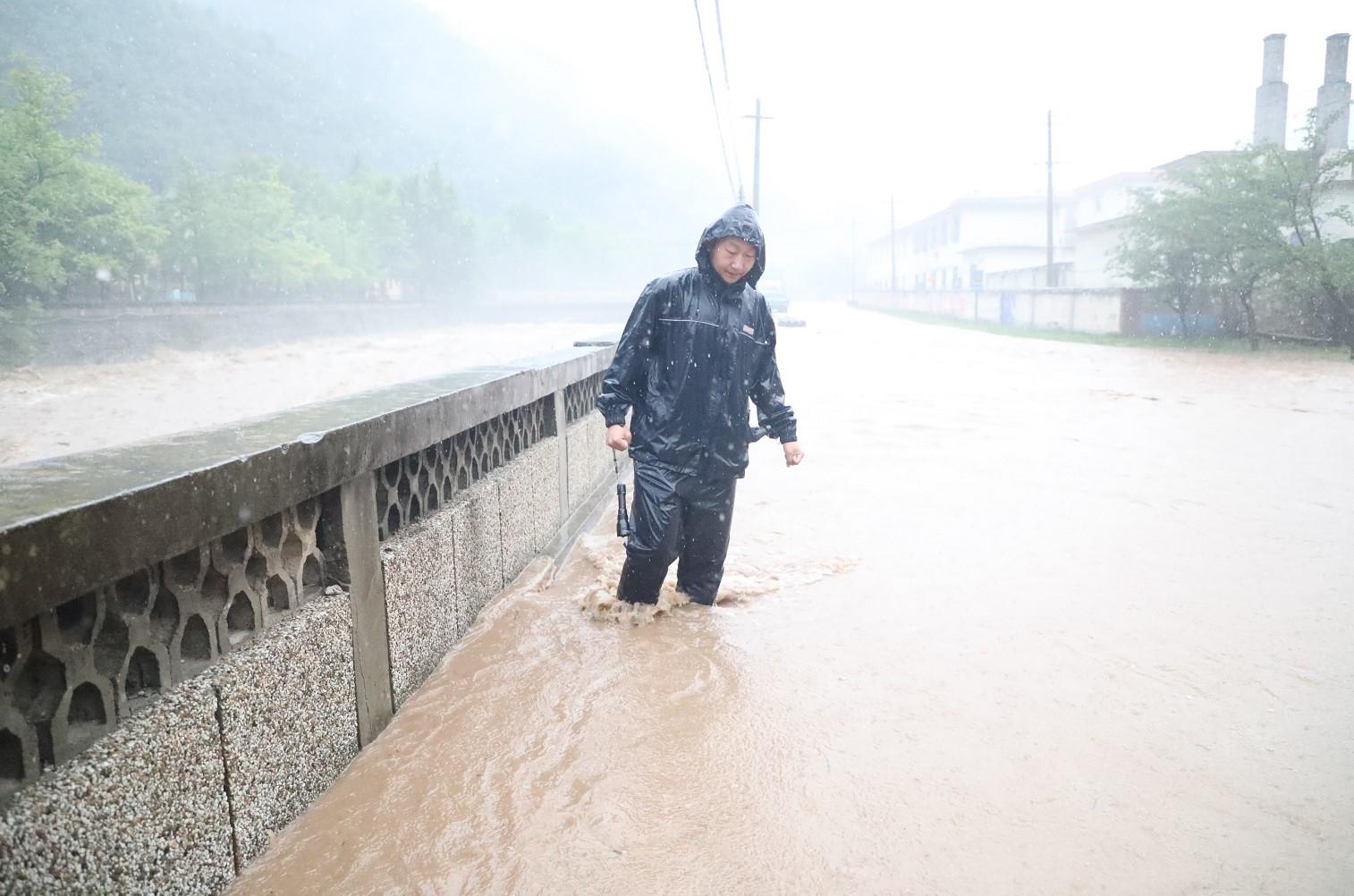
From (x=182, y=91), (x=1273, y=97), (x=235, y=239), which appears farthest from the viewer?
(x=182, y=91)

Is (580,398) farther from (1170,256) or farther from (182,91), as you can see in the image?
(182,91)

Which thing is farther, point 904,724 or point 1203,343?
point 1203,343

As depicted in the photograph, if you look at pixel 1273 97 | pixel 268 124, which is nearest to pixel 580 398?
pixel 1273 97

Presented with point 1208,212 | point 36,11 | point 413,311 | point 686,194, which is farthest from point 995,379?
point 686,194

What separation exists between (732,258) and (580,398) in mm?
2929

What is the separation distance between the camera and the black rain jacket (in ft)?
13.9

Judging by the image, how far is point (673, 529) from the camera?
4293 mm

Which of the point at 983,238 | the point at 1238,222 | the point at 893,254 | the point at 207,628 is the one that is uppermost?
the point at 983,238

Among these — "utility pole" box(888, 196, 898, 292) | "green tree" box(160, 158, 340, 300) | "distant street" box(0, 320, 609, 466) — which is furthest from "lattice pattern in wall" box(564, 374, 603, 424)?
"utility pole" box(888, 196, 898, 292)

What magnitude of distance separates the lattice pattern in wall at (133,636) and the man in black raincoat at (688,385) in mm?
1773

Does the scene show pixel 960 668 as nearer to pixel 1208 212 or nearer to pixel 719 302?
pixel 719 302

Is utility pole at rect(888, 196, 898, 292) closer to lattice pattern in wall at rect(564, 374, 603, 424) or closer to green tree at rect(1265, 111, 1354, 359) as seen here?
green tree at rect(1265, 111, 1354, 359)

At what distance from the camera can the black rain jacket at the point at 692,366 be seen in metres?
4.24

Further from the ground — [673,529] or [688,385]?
[688,385]
